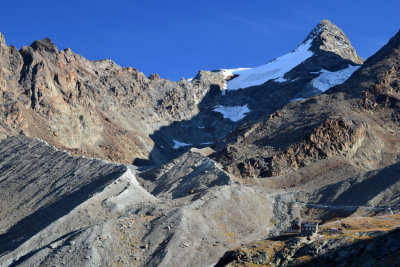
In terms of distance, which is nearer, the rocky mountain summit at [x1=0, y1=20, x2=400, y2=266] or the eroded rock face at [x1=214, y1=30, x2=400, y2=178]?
the rocky mountain summit at [x1=0, y1=20, x2=400, y2=266]

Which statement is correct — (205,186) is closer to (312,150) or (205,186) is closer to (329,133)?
(312,150)

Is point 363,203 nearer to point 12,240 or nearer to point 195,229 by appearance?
point 195,229

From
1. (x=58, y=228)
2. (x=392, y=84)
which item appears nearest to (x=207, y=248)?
(x=58, y=228)

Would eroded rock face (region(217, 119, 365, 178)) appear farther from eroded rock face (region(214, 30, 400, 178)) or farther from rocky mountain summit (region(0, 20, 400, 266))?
rocky mountain summit (region(0, 20, 400, 266))

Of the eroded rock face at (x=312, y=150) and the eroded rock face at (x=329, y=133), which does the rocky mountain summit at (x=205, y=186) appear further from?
the eroded rock face at (x=329, y=133)

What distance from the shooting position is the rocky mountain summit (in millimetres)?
76188

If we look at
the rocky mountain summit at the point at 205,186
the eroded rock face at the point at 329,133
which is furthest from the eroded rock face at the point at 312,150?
the rocky mountain summit at the point at 205,186

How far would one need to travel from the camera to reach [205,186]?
118625 millimetres

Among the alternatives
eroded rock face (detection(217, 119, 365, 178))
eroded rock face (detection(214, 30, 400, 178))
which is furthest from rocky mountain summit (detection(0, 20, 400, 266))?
eroded rock face (detection(214, 30, 400, 178))

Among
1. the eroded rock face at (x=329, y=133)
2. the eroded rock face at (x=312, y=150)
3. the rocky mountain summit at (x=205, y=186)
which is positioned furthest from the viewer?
the eroded rock face at (x=329, y=133)

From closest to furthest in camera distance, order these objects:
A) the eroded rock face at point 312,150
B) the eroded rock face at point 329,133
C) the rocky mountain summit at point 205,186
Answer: the rocky mountain summit at point 205,186, the eroded rock face at point 312,150, the eroded rock face at point 329,133

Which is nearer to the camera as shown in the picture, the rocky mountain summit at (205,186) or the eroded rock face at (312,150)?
the rocky mountain summit at (205,186)

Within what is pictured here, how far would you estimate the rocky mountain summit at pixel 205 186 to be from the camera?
250 feet

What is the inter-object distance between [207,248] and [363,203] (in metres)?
35.5
